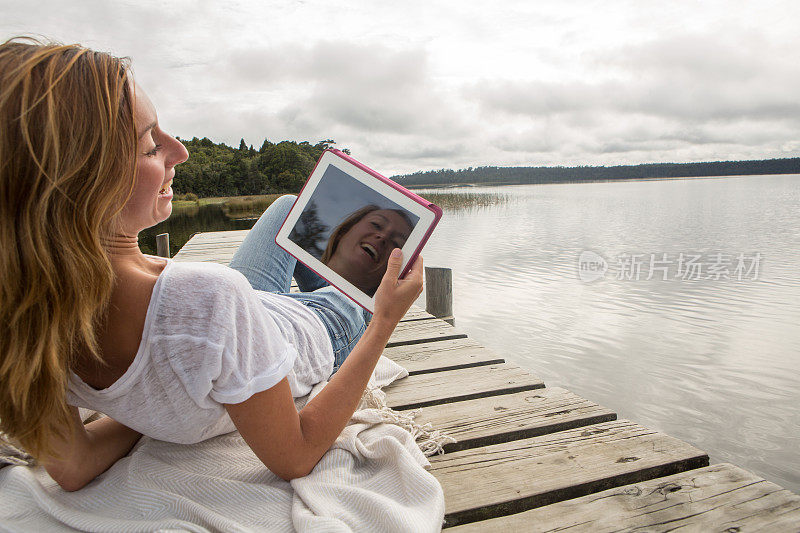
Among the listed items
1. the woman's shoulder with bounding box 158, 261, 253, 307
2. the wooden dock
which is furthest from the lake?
the woman's shoulder with bounding box 158, 261, 253, 307

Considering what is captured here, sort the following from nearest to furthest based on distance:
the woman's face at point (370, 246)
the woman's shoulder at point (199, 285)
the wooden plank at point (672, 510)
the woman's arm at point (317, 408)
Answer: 1. the woman's shoulder at point (199, 285)
2. the woman's arm at point (317, 408)
3. the wooden plank at point (672, 510)
4. the woman's face at point (370, 246)

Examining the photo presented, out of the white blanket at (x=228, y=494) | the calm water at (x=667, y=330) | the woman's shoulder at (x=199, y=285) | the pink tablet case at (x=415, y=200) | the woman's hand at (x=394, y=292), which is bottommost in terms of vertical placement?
the calm water at (x=667, y=330)

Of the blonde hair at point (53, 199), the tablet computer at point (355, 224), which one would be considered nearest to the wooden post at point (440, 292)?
the tablet computer at point (355, 224)

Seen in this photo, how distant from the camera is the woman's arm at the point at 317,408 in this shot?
3.85 feet

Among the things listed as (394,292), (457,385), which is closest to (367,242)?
(394,292)

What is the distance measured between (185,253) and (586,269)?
285 inches

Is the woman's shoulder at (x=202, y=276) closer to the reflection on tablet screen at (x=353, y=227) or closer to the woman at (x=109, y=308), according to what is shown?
the woman at (x=109, y=308)

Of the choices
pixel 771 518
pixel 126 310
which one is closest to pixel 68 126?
pixel 126 310

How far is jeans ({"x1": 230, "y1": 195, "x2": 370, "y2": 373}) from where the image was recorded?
2047 mm

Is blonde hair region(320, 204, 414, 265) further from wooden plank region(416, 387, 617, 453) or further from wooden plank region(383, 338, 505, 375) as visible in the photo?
wooden plank region(383, 338, 505, 375)

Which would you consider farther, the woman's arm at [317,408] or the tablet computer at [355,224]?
the tablet computer at [355,224]

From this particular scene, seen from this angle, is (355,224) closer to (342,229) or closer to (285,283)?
(342,229)

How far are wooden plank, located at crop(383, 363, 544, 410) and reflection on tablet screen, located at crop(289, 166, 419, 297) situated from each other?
30.4 inches

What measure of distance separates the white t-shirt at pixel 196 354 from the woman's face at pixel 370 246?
48 cm
